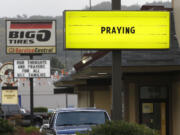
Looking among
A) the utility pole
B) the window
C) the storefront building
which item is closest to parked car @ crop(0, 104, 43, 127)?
the storefront building

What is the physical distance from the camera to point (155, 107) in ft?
81.3

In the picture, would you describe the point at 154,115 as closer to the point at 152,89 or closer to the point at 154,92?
the point at 154,92

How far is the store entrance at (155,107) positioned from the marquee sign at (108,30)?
7327 millimetres

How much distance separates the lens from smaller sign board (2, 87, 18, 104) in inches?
1684

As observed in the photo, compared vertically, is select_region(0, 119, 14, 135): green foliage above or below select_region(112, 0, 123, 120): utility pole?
below

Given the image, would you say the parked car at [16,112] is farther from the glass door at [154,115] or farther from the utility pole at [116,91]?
the utility pole at [116,91]

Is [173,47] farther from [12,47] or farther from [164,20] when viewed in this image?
[12,47]

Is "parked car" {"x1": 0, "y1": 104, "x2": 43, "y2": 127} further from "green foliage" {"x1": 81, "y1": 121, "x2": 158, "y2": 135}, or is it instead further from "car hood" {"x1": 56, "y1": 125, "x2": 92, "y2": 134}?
"green foliage" {"x1": 81, "y1": 121, "x2": 158, "y2": 135}

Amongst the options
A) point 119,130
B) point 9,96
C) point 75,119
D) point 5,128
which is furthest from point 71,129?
point 9,96

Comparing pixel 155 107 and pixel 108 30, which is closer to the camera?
pixel 108 30

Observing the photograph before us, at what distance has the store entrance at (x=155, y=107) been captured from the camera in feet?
79.4

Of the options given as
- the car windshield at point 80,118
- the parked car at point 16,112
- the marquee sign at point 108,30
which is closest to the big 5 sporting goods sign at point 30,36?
the parked car at point 16,112

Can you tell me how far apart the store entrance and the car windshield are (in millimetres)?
7455

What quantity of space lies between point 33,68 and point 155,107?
9.18 metres
